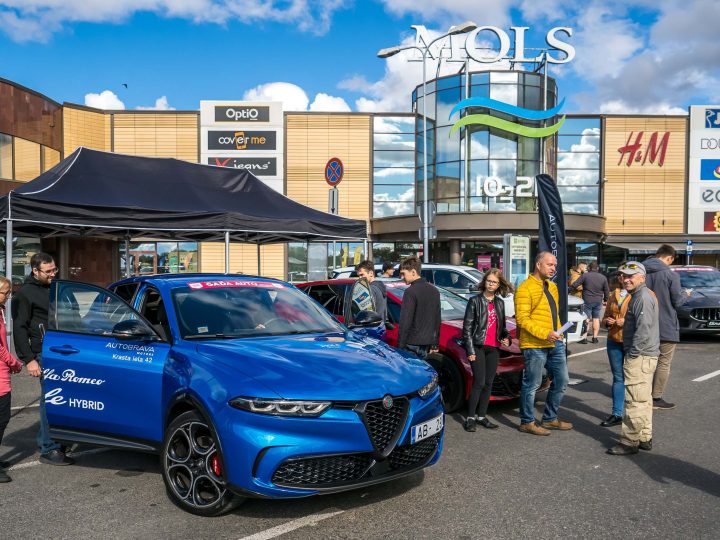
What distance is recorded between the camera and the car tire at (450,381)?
680 cm

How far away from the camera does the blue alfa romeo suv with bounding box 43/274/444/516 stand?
356 centimetres

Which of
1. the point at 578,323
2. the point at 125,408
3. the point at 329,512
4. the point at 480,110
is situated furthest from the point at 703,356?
the point at 480,110

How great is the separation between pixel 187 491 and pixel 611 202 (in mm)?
33601

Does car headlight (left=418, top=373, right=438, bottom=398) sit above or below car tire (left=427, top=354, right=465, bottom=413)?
above

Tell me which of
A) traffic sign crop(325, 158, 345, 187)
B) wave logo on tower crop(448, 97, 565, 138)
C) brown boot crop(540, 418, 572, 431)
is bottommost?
brown boot crop(540, 418, 572, 431)

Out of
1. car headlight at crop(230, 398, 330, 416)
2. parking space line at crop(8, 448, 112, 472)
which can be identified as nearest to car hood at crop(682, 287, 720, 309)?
car headlight at crop(230, 398, 330, 416)

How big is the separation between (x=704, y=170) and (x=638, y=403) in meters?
33.2

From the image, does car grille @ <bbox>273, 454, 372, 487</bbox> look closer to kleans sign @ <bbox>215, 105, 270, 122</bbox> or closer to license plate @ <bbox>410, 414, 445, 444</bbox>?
license plate @ <bbox>410, 414, 445, 444</bbox>

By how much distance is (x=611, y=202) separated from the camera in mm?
33719

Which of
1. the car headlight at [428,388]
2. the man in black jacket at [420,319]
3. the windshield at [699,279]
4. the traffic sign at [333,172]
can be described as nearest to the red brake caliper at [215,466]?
the car headlight at [428,388]

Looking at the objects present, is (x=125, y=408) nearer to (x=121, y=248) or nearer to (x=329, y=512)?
(x=329, y=512)

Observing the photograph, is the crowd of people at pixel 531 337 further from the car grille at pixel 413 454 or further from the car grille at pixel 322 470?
the car grille at pixel 322 470

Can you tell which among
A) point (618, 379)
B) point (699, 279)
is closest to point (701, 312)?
point (699, 279)

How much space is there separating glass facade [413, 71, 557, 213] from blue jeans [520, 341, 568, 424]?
2442 centimetres
